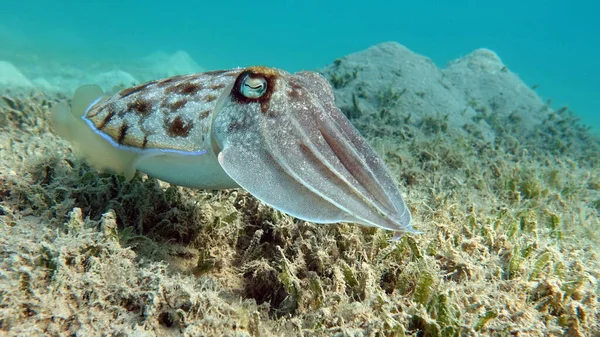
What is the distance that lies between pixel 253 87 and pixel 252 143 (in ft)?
1.11

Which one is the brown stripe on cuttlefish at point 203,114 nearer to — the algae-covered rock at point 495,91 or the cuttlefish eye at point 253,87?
the cuttlefish eye at point 253,87

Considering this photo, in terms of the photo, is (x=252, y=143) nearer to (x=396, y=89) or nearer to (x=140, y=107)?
(x=140, y=107)

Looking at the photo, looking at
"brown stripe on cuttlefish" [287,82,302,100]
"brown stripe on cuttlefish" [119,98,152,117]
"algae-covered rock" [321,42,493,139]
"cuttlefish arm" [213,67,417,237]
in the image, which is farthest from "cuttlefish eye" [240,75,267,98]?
"algae-covered rock" [321,42,493,139]

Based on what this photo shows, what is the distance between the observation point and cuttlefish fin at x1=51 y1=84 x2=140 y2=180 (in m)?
2.31

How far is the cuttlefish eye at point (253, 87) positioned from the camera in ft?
6.84

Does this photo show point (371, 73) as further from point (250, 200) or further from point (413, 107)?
point (250, 200)

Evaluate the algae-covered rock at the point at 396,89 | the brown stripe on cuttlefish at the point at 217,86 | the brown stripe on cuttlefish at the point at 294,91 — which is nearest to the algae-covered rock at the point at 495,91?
the algae-covered rock at the point at 396,89

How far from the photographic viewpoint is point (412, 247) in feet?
8.01

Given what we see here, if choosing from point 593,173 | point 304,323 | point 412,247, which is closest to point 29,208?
point 304,323

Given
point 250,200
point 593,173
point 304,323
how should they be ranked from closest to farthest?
point 304,323 → point 250,200 → point 593,173

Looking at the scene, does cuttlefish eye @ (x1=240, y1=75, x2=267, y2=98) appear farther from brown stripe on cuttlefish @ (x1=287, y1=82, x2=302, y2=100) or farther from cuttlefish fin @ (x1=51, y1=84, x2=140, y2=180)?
cuttlefish fin @ (x1=51, y1=84, x2=140, y2=180)

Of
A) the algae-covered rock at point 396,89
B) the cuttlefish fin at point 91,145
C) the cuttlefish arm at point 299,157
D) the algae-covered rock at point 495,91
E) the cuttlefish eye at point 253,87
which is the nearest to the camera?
the cuttlefish arm at point 299,157

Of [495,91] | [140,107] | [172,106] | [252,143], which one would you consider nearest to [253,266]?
[252,143]

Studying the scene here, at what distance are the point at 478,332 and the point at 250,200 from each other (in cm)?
183
